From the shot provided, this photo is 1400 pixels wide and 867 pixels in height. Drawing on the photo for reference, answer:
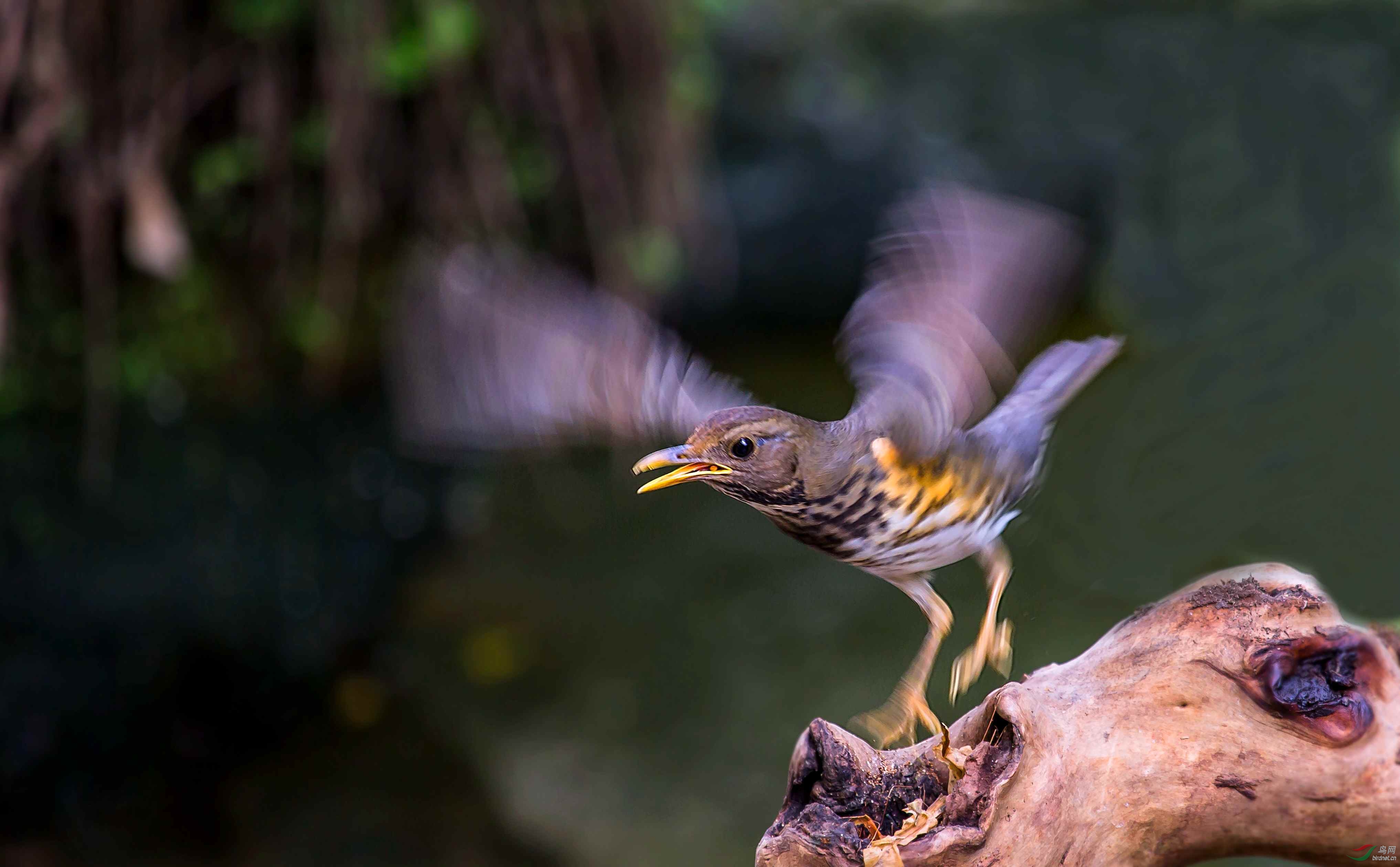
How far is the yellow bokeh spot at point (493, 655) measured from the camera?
9.70ft

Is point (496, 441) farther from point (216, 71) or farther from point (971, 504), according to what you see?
point (216, 71)

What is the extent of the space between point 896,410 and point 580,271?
1.51 meters

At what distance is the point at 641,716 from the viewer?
9.45ft

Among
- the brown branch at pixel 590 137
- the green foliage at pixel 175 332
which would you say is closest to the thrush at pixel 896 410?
the brown branch at pixel 590 137

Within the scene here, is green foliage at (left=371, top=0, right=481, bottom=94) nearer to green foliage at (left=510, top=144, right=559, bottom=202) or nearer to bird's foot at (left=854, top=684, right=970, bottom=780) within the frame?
green foliage at (left=510, top=144, right=559, bottom=202)

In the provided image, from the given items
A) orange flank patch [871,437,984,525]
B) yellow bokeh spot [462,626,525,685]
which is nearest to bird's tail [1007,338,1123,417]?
orange flank patch [871,437,984,525]

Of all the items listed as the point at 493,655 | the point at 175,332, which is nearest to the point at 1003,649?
the point at 175,332

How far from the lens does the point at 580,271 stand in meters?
2.33

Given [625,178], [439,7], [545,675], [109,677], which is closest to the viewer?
[439,7]

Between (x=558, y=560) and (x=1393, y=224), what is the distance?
224 centimetres

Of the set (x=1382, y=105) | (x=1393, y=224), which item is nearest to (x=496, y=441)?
(x=1393, y=224)

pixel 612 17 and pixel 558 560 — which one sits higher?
pixel 612 17

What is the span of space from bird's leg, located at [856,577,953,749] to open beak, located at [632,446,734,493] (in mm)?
224

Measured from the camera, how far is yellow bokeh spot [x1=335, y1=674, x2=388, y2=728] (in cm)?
285
